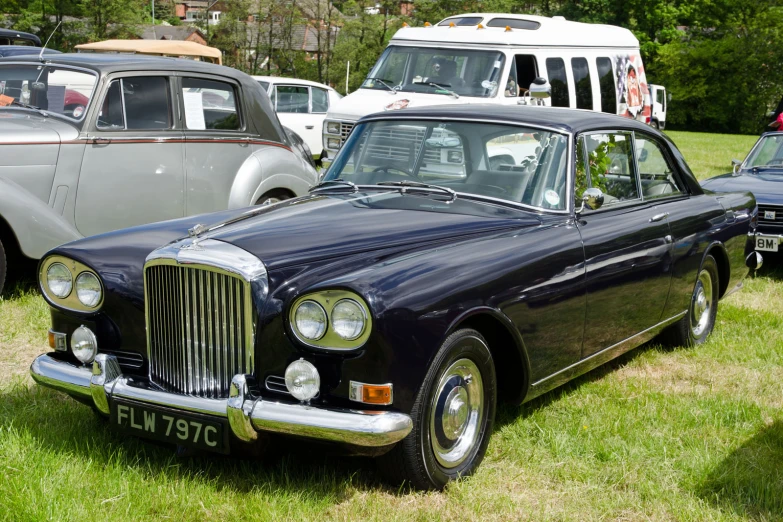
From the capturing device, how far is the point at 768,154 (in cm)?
973

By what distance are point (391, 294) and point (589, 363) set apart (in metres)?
1.76

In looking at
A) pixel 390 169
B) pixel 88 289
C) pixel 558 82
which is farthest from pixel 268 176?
pixel 558 82

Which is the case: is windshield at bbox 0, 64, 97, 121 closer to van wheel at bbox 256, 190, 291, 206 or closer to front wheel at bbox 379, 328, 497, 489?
van wheel at bbox 256, 190, 291, 206

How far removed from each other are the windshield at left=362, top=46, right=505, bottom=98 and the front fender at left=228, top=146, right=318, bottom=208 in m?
3.69

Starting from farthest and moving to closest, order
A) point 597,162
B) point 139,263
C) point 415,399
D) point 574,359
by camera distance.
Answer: point 597,162
point 574,359
point 139,263
point 415,399

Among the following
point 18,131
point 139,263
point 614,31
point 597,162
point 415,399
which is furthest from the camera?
point 614,31

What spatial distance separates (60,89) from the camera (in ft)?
23.7

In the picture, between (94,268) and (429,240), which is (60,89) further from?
(429,240)

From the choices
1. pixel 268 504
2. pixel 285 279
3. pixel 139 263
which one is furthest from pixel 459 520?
pixel 139 263

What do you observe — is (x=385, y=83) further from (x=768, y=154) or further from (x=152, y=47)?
(x=152, y=47)

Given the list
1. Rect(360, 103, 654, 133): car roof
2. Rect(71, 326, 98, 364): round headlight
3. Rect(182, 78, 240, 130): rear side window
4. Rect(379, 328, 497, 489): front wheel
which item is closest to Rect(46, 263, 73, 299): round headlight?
Rect(71, 326, 98, 364): round headlight

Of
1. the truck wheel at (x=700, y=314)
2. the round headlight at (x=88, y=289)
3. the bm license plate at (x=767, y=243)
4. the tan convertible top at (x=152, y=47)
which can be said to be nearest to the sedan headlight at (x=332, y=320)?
the round headlight at (x=88, y=289)

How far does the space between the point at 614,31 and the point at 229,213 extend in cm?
1104

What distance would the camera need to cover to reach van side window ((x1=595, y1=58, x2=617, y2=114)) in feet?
43.2
